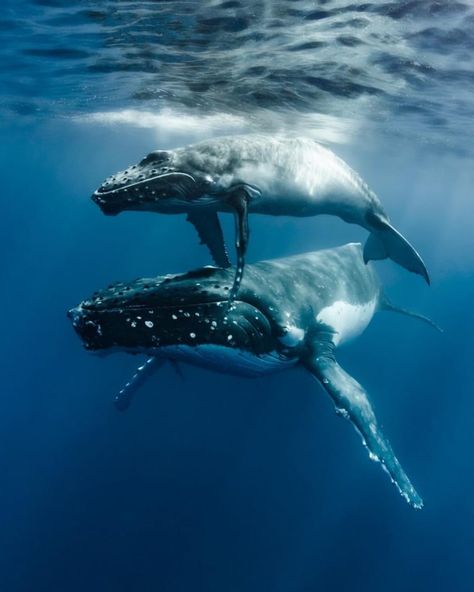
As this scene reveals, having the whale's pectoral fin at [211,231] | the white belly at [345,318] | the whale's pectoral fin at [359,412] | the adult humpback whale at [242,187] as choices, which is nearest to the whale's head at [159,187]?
the adult humpback whale at [242,187]

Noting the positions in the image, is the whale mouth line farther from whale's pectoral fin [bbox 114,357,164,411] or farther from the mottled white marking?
whale's pectoral fin [bbox 114,357,164,411]

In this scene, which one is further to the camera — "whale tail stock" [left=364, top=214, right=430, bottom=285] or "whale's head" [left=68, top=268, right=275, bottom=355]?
"whale tail stock" [left=364, top=214, right=430, bottom=285]

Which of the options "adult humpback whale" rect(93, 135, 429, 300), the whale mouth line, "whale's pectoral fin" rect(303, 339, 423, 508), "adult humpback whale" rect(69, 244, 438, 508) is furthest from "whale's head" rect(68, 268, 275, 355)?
"whale's pectoral fin" rect(303, 339, 423, 508)

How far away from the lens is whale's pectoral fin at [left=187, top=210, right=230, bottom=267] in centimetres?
780

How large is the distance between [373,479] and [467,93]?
14.1 meters

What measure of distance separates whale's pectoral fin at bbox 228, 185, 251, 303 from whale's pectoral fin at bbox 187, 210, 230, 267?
1427mm

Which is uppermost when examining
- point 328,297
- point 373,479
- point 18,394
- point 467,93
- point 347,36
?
point 347,36

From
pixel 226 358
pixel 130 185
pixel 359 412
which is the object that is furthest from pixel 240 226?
pixel 359 412

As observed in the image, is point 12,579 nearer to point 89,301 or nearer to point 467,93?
point 89,301

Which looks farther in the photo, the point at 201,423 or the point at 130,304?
the point at 201,423

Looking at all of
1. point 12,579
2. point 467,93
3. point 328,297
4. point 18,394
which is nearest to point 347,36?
point 467,93

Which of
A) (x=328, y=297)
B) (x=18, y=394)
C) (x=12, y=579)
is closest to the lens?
(x=328, y=297)

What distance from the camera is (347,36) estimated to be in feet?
42.8

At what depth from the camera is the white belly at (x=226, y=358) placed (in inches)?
220
